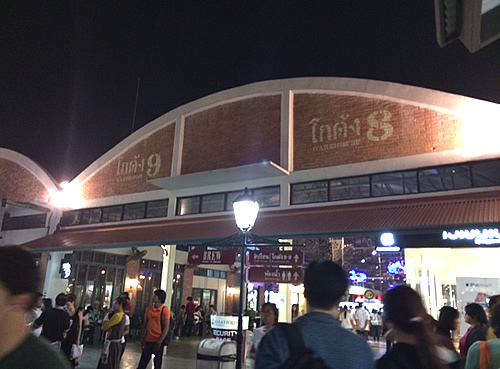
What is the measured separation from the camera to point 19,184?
1952cm

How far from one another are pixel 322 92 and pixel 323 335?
10894 mm

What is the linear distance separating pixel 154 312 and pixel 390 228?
532 centimetres

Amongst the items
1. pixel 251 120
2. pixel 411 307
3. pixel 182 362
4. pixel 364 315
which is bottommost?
pixel 182 362

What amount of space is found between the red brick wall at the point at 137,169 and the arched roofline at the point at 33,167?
6.57 ft

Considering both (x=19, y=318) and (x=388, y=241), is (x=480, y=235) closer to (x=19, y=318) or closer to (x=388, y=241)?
(x=388, y=241)

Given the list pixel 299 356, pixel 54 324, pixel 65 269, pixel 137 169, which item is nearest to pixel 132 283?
pixel 65 269

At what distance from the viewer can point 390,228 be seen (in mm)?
8969

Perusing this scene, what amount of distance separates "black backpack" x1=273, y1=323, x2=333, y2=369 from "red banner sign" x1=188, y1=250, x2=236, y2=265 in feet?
15.7

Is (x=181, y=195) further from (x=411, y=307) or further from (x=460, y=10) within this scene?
(x=411, y=307)

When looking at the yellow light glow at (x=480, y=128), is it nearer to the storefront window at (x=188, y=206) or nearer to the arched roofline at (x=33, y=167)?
the storefront window at (x=188, y=206)

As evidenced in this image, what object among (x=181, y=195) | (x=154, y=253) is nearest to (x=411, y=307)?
(x=181, y=195)

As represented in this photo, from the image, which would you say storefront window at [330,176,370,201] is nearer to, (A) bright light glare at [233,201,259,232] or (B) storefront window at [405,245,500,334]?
(B) storefront window at [405,245,500,334]

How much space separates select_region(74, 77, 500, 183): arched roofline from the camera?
9867 millimetres

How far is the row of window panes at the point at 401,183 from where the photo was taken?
9328mm
